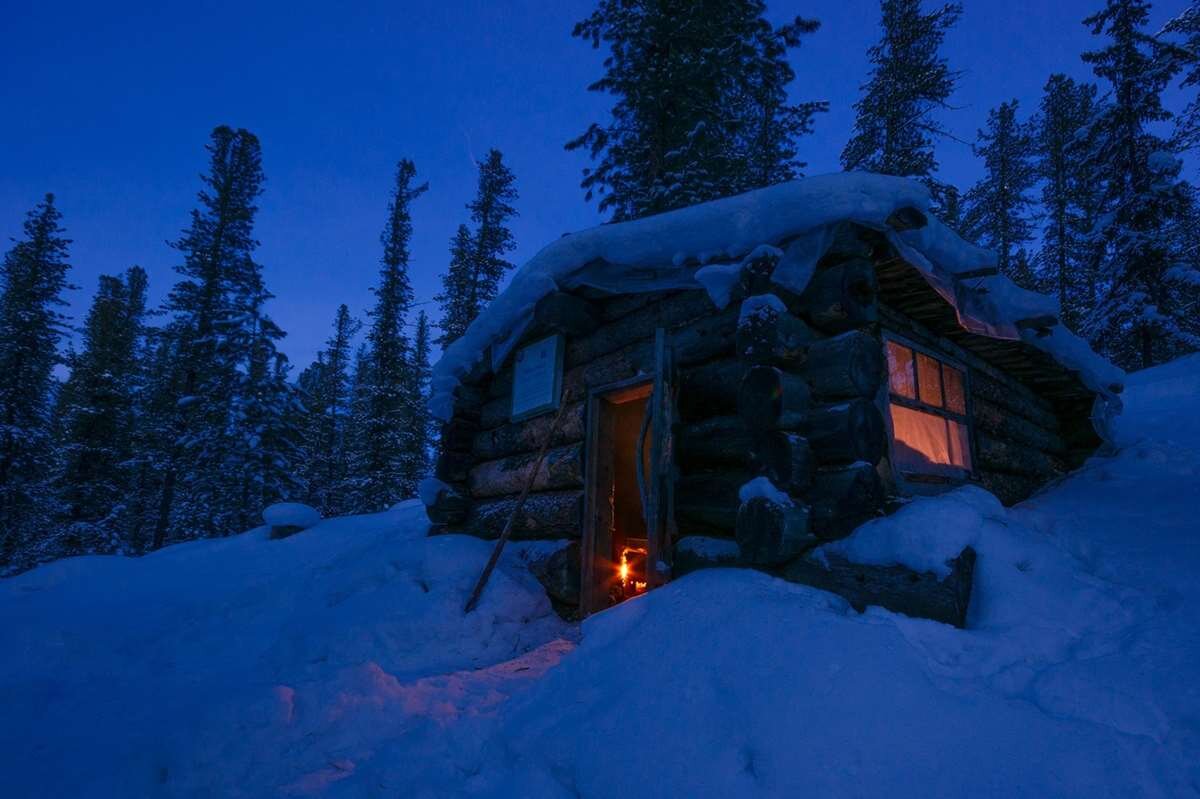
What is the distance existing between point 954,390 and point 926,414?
37.3 inches

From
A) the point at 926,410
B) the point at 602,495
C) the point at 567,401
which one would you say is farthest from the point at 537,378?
the point at 926,410

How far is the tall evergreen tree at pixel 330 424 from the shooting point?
2588 centimetres

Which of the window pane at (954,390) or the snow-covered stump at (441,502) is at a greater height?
the window pane at (954,390)

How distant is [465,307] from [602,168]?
9225mm

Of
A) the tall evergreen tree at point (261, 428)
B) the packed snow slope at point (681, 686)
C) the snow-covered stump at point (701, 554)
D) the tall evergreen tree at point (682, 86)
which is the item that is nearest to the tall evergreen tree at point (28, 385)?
the tall evergreen tree at point (261, 428)

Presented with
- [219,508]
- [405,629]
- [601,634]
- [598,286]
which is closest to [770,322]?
[598,286]

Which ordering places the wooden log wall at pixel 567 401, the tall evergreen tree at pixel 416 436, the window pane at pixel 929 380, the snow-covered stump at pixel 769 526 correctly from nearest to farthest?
the snow-covered stump at pixel 769 526 → the wooden log wall at pixel 567 401 → the window pane at pixel 929 380 → the tall evergreen tree at pixel 416 436

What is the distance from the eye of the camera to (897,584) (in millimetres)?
3115

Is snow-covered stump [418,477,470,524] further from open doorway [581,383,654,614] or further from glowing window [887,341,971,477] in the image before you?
glowing window [887,341,971,477]

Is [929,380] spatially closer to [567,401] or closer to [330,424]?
[567,401]

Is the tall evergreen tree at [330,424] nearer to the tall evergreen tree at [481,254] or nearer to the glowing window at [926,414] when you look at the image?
the tall evergreen tree at [481,254]

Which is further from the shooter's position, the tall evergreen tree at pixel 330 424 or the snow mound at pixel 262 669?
the tall evergreen tree at pixel 330 424

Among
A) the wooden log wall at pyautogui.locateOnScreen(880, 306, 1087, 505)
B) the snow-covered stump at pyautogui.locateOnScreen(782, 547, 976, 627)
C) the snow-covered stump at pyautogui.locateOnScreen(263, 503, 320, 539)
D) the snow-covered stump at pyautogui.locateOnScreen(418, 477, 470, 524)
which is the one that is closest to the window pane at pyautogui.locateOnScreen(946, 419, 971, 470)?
the wooden log wall at pyautogui.locateOnScreen(880, 306, 1087, 505)

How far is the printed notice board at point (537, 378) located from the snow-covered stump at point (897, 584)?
11.1 feet
